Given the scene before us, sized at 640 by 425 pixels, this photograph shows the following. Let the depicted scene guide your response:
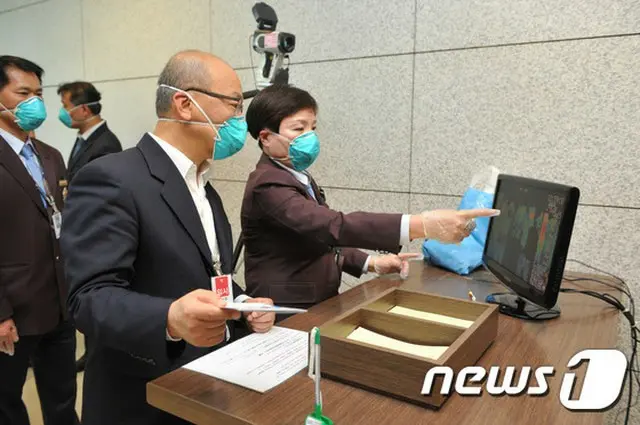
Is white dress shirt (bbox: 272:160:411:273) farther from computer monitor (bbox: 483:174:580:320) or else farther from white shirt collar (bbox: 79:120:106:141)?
white shirt collar (bbox: 79:120:106:141)

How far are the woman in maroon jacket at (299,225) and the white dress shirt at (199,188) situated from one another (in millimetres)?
254

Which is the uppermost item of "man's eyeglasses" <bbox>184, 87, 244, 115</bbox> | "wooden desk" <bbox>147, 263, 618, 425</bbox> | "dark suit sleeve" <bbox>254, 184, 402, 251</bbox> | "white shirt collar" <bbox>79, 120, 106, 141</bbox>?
"man's eyeglasses" <bbox>184, 87, 244, 115</bbox>

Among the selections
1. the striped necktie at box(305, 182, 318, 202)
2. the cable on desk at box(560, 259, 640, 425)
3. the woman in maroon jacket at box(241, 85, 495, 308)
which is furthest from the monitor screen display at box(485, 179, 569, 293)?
the striped necktie at box(305, 182, 318, 202)

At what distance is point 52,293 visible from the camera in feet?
6.91

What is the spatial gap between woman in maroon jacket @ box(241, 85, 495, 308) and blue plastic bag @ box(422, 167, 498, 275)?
214mm

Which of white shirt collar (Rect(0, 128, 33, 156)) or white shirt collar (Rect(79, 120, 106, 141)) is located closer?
white shirt collar (Rect(0, 128, 33, 156))

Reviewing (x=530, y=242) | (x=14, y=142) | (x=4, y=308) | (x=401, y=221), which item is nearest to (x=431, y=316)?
(x=401, y=221)

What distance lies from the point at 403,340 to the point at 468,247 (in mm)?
959

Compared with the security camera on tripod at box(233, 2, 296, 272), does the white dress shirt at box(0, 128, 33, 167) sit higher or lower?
lower

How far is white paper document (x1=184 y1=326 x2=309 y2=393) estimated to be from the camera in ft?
3.34

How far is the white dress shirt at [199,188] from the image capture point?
127cm

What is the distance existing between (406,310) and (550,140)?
1.31 metres

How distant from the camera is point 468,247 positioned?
198cm

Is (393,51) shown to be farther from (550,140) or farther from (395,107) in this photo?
(550,140)
